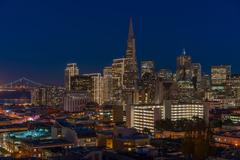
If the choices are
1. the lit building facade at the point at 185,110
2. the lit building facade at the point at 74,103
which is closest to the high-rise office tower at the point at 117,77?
the lit building facade at the point at 74,103

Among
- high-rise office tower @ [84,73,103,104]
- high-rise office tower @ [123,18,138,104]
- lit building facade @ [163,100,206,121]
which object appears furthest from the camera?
high-rise office tower @ [84,73,103,104]

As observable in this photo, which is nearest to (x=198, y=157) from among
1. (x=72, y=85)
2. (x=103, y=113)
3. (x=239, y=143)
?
(x=239, y=143)

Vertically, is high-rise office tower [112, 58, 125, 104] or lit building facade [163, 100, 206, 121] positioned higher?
high-rise office tower [112, 58, 125, 104]

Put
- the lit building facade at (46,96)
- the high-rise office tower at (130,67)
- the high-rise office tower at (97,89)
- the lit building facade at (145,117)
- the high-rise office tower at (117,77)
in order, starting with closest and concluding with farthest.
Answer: the lit building facade at (145,117)
the high-rise office tower at (130,67)
the high-rise office tower at (97,89)
the high-rise office tower at (117,77)
the lit building facade at (46,96)

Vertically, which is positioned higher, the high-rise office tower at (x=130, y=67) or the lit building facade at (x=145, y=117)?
the high-rise office tower at (x=130, y=67)

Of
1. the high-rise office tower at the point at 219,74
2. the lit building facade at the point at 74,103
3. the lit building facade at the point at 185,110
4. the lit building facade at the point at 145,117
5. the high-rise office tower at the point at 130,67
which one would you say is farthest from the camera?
the high-rise office tower at the point at 219,74

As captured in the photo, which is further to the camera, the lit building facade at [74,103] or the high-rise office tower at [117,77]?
the high-rise office tower at [117,77]

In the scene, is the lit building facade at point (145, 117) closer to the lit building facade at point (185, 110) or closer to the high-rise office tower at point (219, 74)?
the lit building facade at point (185, 110)

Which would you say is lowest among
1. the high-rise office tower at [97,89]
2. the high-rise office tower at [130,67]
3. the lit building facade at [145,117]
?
the lit building facade at [145,117]

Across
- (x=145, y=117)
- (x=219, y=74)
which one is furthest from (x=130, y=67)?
(x=145, y=117)

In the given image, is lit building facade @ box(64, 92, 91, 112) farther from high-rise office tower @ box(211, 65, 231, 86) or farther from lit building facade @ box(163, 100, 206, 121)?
high-rise office tower @ box(211, 65, 231, 86)

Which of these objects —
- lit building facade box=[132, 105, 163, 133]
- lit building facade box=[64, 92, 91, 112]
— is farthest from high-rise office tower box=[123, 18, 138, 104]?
lit building facade box=[132, 105, 163, 133]
